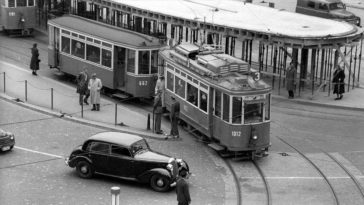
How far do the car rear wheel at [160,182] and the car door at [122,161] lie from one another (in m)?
0.66

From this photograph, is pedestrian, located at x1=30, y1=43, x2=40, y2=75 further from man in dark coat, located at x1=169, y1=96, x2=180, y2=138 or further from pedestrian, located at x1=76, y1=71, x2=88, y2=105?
man in dark coat, located at x1=169, y1=96, x2=180, y2=138

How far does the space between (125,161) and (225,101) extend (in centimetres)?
457

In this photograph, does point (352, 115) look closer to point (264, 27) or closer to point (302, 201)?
point (264, 27)

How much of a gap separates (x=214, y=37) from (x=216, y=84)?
14.1 metres

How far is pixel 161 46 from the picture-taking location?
3475cm

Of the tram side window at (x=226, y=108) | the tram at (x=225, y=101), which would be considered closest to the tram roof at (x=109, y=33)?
the tram at (x=225, y=101)

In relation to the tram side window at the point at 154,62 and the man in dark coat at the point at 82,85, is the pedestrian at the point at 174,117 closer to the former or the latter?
the tram side window at the point at 154,62

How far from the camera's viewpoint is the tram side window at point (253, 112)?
92.2 ft

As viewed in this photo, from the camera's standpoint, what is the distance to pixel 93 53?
36.7 metres

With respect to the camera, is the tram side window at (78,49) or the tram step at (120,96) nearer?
the tram step at (120,96)

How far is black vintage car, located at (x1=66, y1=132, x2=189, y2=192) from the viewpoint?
24.9 metres

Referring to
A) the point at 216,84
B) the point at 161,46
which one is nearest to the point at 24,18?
the point at 161,46

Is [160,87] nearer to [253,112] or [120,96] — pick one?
[120,96]

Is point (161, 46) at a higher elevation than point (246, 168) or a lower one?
higher
